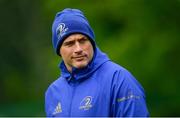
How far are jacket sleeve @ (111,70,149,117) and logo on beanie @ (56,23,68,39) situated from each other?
517 mm

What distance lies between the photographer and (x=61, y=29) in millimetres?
5320

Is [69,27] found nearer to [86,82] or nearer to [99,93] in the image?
[86,82]

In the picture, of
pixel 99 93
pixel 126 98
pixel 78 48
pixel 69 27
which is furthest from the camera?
pixel 69 27

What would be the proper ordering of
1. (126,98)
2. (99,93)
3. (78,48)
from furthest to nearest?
(78,48)
(99,93)
(126,98)

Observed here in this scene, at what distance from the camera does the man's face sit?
203 inches

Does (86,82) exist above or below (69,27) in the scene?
below

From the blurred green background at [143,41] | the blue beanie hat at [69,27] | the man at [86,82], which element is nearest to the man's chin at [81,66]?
the man at [86,82]

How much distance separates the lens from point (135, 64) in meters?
11.8

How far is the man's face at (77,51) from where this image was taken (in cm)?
515

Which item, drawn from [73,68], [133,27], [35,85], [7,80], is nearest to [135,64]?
[133,27]

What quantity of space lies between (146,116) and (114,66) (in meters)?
0.41

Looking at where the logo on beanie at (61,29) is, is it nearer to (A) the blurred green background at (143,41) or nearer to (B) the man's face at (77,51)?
(B) the man's face at (77,51)

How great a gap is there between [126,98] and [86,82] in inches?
14.1

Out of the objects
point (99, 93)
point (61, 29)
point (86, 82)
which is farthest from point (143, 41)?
point (99, 93)
